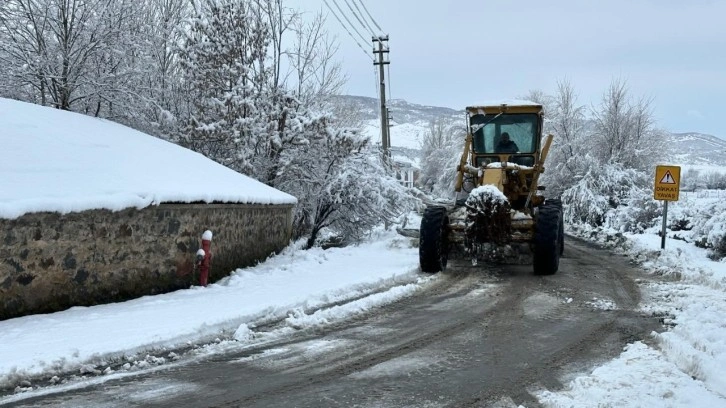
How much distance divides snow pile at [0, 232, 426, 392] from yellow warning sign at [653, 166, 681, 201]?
8.57m

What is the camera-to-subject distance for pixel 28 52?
1364 cm

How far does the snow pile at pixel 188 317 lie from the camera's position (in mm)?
5230

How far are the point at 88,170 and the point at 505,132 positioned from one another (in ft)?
26.1

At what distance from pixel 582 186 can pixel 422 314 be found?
2511cm

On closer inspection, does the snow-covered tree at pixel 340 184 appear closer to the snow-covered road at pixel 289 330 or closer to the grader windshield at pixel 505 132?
the grader windshield at pixel 505 132

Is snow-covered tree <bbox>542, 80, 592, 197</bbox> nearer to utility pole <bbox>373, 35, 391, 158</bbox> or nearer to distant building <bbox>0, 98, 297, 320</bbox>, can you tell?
utility pole <bbox>373, 35, 391, 158</bbox>

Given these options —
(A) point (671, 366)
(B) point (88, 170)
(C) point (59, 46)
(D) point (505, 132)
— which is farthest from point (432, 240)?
(C) point (59, 46)

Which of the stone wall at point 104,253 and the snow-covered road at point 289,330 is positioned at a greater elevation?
the stone wall at point 104,253

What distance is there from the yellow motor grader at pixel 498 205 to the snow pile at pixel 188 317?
1.04 m

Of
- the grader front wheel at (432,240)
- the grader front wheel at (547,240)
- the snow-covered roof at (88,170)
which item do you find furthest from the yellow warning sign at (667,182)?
the snow-covered roof at (88,170)

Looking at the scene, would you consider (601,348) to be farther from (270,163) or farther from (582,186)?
(582,186)

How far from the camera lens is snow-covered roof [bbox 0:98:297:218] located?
711cm

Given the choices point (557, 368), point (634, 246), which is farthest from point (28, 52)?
point (634, 246)

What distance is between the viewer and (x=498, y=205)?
10273 millimetres
